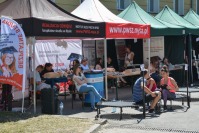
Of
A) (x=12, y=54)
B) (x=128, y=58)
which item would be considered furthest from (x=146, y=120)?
(x=128, y=58)

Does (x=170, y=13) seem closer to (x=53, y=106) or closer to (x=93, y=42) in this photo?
(x=93, y=42)

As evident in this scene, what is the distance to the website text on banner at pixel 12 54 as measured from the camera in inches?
420

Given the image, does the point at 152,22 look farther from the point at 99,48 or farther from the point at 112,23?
the point at 112,23

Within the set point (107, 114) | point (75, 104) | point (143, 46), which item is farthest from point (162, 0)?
point (107, 114)

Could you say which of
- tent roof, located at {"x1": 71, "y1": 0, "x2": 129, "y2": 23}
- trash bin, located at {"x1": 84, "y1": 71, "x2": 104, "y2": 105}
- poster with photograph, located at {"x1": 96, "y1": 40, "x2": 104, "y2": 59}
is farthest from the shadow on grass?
poster with photograph, located at {"x1": 96, "y1": 40, "x2": 104, "y2": 59}

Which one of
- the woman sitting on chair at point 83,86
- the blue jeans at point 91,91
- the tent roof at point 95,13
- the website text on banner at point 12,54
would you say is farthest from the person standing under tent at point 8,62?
the tent roof at point 95,13

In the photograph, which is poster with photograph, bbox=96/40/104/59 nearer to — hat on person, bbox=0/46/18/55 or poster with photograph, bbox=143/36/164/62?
poster with photograph, bbox=143/36/164/62

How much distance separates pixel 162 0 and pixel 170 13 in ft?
11.4

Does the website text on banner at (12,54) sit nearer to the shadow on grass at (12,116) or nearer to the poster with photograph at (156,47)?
the shadow on grass at (12,116)

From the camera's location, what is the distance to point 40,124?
936 cm

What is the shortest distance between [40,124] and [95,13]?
626 cm

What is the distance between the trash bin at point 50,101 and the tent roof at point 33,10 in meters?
2.06

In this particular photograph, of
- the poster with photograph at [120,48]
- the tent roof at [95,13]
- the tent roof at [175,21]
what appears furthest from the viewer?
the poster with photograph at [120,48]

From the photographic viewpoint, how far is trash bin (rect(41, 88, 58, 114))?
1102 cm
